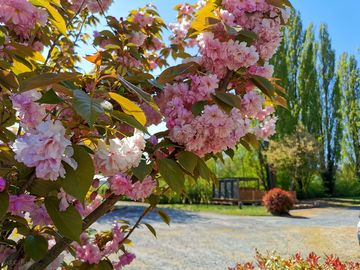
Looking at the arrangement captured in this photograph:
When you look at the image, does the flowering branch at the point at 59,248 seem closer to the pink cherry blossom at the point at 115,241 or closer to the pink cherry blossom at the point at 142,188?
the pink cherry blossom at the point at 142,188

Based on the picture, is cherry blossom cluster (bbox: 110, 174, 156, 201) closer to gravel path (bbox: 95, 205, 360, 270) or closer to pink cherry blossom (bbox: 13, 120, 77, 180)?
pink cherry blossom (bbox: 13, 120, 77, 180)

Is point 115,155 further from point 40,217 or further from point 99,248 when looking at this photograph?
point 99,248

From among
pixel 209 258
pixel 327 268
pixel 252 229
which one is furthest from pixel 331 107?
pixel 327 268

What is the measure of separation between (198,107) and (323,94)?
93.3 feet

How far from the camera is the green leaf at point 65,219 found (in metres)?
0.89

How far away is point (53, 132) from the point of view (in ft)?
2.46

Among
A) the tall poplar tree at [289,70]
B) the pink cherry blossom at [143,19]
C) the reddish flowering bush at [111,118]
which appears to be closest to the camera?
the reddish flowering bush at [111,118]

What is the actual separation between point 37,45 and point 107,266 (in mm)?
1220

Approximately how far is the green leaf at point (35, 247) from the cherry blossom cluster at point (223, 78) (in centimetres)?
54

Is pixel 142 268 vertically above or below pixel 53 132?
below

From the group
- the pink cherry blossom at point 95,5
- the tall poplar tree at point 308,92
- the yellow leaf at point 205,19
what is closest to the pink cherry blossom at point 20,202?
the yellow leaf at point 205,19

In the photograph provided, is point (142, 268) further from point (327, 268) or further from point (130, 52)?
point (130, 52)

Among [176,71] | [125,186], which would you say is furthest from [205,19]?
[125,186]

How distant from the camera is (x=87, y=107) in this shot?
0.75 m
